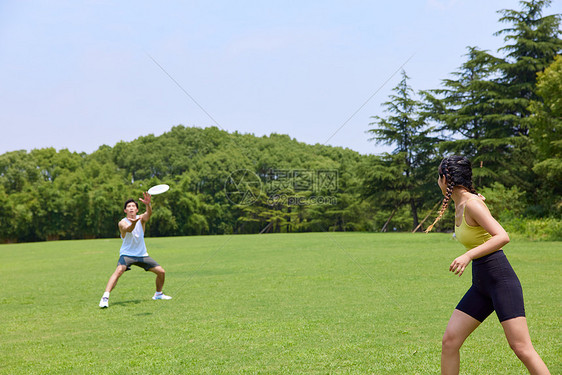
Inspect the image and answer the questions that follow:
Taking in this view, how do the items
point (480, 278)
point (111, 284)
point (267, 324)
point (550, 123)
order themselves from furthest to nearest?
Answer: point (550, 123) → point (111, 284) → point (267, 324) → point (480, 278)

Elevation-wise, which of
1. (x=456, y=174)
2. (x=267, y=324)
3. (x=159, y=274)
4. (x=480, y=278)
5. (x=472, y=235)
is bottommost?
(x=267, y=324)

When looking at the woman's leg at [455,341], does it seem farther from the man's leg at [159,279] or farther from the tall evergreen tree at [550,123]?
the tall evergreen tree at [550,123]

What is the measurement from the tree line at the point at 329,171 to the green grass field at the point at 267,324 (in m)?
19.2

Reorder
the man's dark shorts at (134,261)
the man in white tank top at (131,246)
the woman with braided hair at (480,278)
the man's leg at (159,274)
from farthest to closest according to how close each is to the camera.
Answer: the man's leg at (159,274)
the man's dark shorts at (134,261)
the man in white tank top at (131,246)
the woman with braided hair at (480,278)

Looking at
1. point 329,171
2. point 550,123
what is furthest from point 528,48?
point 329,171

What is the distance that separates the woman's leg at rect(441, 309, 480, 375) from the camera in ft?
13.0

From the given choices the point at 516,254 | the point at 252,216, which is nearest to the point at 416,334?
the point at 516,254

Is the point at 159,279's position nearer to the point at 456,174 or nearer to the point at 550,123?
the point at 456,174

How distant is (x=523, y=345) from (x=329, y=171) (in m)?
61.6

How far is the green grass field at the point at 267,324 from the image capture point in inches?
212

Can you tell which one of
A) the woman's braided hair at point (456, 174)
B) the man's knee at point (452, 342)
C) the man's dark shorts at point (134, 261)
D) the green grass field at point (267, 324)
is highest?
the woman's braided hair at point (456, 174)

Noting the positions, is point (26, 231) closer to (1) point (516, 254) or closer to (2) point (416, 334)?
(1) point (516, 254)

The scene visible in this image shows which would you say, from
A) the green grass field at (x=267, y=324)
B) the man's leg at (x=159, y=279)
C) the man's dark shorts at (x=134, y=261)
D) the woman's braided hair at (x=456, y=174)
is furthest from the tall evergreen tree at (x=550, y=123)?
the woman's braided hair at (x=456, y=174)

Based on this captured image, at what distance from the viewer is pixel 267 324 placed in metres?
7.42
